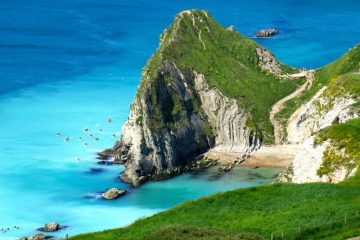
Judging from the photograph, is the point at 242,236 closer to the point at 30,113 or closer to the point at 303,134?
the point at 303,134

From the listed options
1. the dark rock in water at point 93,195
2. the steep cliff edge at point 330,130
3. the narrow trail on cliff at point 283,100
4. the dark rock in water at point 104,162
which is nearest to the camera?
Answer: the steep cliff edge at point 330,130

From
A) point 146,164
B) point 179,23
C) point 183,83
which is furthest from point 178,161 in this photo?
point 179,23

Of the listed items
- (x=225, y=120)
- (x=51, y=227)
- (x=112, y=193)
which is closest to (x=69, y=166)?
(x=112, y=193)

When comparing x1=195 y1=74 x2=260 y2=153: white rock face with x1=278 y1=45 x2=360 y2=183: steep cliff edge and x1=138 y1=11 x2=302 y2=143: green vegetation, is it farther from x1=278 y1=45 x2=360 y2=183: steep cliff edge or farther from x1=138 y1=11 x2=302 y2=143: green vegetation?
x1=278 y1=45 x2=360 y2=183: steep cliff edge

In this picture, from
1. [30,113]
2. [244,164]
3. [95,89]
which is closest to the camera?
[244,164]

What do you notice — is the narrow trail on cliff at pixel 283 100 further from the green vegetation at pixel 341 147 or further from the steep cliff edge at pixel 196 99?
the green vegetation at pixel 341 147

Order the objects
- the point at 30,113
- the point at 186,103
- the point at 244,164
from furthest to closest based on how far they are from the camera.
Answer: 1. the point at 30,113
2. the point at 186,103
3. the point at 244,164

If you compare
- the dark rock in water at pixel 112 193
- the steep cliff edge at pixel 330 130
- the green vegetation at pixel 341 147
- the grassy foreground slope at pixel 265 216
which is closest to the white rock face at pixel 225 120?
the steep cliff edge at pixel 330 130
